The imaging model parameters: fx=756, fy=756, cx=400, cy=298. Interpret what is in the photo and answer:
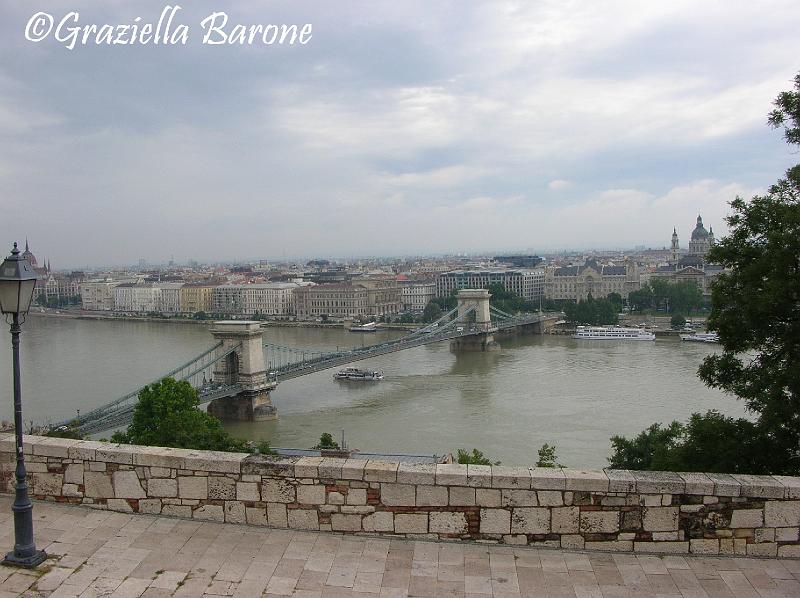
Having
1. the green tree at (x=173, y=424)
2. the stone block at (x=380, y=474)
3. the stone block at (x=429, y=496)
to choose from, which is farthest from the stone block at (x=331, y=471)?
the green tree at (x=173, y=424)

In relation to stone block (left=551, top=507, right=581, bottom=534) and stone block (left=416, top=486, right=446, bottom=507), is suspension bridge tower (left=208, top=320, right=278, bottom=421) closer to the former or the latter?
stone block (left=416, top=486, right=446, bottom=507)

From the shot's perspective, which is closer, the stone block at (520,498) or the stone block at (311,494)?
the stone block at (520,498)

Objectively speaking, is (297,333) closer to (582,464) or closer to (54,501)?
(582,464)

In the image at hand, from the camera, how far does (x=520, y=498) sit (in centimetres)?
295

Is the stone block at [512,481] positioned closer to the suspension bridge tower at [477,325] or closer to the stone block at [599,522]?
the stone block at [599,522]

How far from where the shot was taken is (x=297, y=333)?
45656 millimetres

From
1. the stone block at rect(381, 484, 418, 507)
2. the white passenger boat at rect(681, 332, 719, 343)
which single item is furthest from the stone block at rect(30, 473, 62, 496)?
the white passenger boat at rect(681, 332, 719, 343)

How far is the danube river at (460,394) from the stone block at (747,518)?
411 inches

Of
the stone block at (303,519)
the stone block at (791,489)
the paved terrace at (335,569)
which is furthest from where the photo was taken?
the stone block at (303,519)

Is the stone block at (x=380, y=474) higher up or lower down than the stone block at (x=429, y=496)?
higher up

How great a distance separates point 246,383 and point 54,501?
1757 centimetres

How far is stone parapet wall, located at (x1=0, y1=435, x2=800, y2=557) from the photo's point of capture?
9.46 feet

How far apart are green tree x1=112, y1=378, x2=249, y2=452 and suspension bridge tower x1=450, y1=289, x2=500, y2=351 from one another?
21724 millimetres

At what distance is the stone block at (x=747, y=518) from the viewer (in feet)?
9.45
